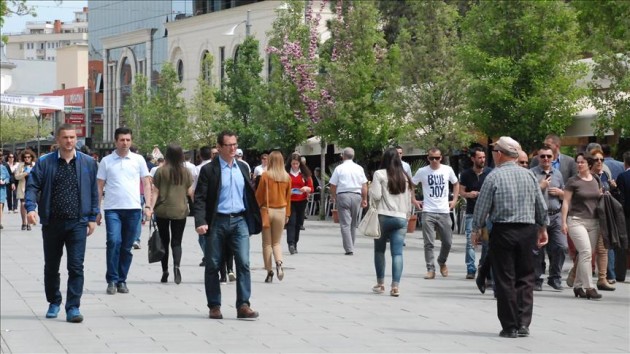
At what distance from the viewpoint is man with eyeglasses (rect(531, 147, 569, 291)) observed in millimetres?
14242

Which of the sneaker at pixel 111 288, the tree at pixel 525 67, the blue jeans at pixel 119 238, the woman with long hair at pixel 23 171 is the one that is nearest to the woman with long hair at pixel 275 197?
the blue jeans at pixel 119 238

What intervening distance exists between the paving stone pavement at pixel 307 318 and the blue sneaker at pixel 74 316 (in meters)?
0.07

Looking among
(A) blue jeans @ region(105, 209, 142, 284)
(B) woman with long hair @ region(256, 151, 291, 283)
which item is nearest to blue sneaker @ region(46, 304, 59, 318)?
(A) blue jeans @ region(105, 209, 142, 284)

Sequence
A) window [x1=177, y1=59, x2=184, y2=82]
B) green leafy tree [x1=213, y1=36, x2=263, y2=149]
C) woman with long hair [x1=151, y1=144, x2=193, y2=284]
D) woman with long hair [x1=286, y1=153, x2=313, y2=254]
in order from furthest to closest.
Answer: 1. window [x1=177, y1=59, x2=184, y2=82]
2. green leafy tree [x1=213, y1=36, x2=263, y2=149]
3. woman with long hair [x1=286, y1=153, x2=313, y2=254]
4. woman with long hair [x1=151, y1=144, x2=193, y2=284]

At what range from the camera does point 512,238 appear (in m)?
10.6

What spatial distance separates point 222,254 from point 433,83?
1805cm

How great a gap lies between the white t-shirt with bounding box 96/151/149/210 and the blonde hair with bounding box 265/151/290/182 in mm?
2268

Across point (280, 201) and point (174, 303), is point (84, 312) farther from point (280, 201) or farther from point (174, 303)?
point (280, 201)

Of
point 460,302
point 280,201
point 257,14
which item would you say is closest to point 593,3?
point 280,201

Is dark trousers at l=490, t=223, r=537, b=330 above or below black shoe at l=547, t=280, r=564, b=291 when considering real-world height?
above

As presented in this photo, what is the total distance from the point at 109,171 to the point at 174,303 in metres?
1.99

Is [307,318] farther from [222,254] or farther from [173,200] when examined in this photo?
[173,200]

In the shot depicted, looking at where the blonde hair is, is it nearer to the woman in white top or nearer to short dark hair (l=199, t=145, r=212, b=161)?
the woman in white top

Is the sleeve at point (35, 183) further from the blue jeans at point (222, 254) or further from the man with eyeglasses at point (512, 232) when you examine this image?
the man with eyeglasses at point (512, 232)
